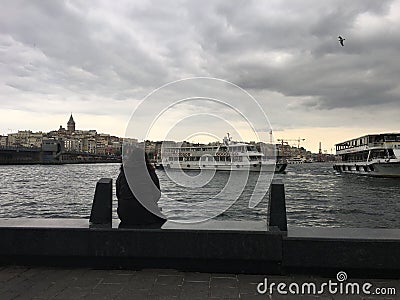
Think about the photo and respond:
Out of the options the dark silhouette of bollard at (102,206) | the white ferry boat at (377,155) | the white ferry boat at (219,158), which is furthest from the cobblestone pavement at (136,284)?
the white ferry boat at (219,158)

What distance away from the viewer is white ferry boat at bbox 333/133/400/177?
59250 millimetres

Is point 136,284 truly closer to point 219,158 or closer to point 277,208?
point 277,208

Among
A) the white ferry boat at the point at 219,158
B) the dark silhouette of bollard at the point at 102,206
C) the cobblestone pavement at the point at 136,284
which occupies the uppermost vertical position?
the white ferry boat at the point at 219,158

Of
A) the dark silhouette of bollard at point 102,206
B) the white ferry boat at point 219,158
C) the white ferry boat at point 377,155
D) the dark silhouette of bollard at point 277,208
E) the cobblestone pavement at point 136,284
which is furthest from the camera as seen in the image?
the white ferry boat at point 219,158

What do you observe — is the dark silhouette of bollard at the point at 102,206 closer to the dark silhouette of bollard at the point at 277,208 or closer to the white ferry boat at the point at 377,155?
the dark silhouette of bollard at the point at 277,208

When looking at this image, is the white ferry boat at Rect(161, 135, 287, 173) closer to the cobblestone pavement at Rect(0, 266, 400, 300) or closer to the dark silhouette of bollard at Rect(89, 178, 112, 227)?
the dark silhouette of bollard at Rect(89, 178, 112, 227)

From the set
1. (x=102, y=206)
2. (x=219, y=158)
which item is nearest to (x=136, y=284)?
(x=102, y=206)

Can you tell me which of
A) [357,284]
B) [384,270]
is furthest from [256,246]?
[384,270]

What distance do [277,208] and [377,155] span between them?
217 ft

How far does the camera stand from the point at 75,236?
5.42m

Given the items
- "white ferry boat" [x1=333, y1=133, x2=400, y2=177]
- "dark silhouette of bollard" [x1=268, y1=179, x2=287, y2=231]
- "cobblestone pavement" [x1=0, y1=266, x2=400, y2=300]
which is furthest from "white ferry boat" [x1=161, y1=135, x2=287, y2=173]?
"cobblestone pavement" [x1=0, y1=266, x2=400, y2=300]

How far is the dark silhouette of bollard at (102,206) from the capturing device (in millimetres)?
5723

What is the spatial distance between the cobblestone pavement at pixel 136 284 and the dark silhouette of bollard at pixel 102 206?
0.71 m

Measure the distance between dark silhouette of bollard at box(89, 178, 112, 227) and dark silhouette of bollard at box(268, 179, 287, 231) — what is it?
235 cm
